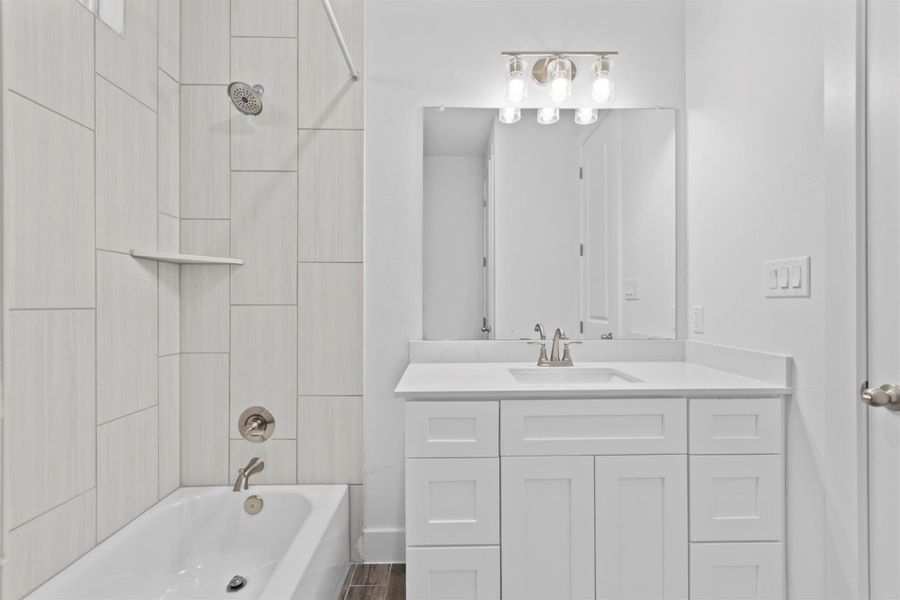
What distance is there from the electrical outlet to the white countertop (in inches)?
9.0

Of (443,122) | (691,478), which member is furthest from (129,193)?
(691,478)

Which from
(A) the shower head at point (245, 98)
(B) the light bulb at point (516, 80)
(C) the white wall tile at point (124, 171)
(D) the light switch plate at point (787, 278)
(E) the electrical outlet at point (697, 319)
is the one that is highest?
(B) the light bulb at point (516, 80)

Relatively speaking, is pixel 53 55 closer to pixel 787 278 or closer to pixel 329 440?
pixel 329 440

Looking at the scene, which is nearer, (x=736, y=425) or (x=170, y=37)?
(x=736, y=425)

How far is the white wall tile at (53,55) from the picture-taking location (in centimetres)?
121

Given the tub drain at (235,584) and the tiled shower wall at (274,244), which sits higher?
the tiled shower wall at (274,244)

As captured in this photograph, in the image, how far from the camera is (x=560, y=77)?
6.40 feet

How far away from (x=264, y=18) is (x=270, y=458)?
1749 millimetres

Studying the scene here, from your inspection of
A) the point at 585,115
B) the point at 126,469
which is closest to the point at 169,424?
the point at 126,469

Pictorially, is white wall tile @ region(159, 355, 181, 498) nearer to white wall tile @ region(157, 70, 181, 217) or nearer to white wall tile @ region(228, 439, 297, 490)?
white wall tile @ region(228, 439, 297, 490)

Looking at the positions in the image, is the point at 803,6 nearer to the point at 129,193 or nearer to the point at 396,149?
the point at 396,149

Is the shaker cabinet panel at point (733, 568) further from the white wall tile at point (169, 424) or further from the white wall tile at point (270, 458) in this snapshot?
the white wall tile at point (169, 424)

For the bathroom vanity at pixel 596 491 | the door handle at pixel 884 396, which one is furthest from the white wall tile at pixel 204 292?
the door handle at pixel 884 396

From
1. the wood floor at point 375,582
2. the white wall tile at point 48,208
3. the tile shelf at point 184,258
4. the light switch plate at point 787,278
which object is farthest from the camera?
the wood floor at point 375,582
